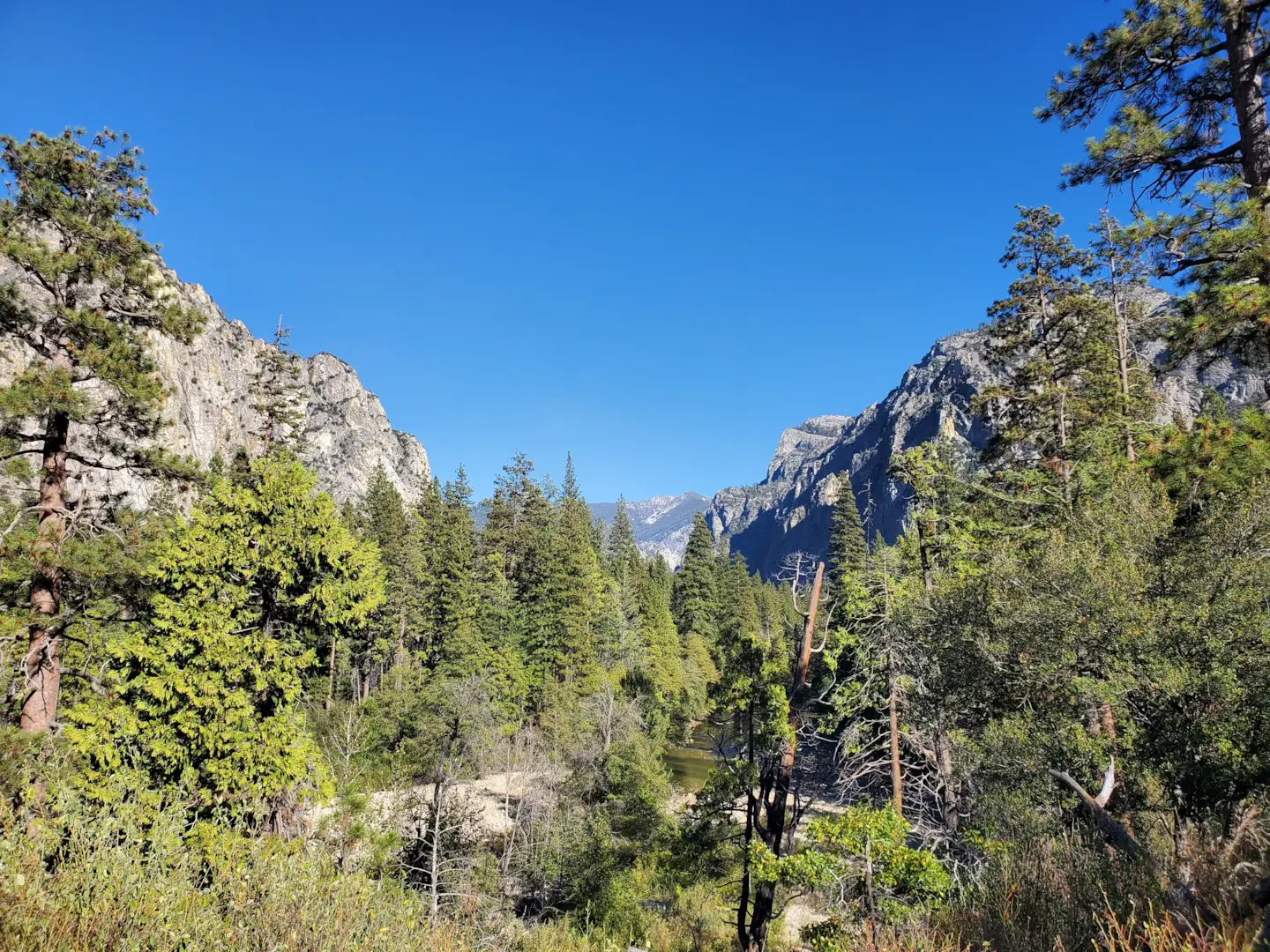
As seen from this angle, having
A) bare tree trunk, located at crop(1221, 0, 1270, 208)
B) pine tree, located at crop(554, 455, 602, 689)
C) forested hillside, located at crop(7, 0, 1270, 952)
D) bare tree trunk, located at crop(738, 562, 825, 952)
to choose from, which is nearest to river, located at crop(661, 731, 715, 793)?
pine tree, located at crop(554, 455, 602, 689)

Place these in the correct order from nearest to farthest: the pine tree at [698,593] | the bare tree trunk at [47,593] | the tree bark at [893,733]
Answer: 1. the bare tree trunk at [47,593]
2. the tree bark at [893,733]
3. the pine tree at [698,593]

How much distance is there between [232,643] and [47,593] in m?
2.68

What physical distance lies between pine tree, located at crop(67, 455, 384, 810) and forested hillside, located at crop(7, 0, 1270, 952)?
60 mm

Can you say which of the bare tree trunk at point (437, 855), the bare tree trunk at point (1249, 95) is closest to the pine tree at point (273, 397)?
the bare tree trunk at point (437, 855)

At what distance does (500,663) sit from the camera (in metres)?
33.8

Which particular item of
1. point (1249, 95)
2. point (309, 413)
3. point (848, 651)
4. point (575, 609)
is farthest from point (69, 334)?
point (309, 413)

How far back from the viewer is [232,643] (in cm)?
1061

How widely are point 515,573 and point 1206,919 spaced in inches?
1917

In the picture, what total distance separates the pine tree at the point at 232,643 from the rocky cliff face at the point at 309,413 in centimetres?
3705

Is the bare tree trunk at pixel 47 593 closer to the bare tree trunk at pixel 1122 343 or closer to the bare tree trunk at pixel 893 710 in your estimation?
the bare tree trunk at pixel 893 710

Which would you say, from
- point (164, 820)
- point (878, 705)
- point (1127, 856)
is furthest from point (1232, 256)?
point (164, 820)

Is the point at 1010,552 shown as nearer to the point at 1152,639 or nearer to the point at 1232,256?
the point at 1152,639

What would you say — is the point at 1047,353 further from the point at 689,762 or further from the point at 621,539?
the point at 621,539

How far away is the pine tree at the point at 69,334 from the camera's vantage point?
9422 mm
